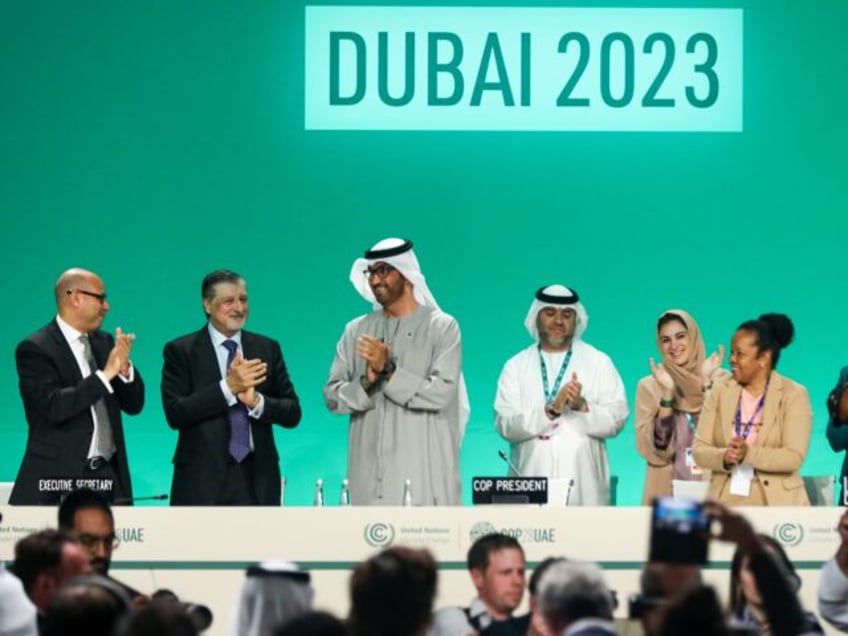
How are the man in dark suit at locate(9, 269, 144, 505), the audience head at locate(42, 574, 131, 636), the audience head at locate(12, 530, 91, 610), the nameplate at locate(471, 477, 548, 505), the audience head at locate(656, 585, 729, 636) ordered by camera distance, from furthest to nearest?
the man in dark suit at locate(9, 269, 144, 505)
the nameplate at locate(471, 477, 548, 505)
the audience head at locate(12, 530, 91, 610)
the audience head at locate(42, 574, 131, 636)
the audience head at locate(656, 585, 729, 636)

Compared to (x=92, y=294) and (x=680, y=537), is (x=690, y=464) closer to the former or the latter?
(x=92, y=294)

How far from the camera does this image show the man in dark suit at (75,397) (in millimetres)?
7352

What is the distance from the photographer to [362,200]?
32.8 feet

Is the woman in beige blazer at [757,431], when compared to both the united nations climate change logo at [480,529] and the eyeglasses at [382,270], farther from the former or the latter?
the eyeglasses at [382,270]

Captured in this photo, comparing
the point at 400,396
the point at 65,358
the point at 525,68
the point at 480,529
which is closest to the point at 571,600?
the point at 480,529

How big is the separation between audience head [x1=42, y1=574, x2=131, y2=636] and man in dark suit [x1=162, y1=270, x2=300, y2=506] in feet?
11.4

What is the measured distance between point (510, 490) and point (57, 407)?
66.1 inches

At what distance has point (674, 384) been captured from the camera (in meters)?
8.27

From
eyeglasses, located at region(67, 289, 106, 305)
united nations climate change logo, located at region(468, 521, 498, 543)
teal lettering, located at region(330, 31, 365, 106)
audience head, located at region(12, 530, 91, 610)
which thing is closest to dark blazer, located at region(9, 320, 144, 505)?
eyeglasses, located at region(67, 289, 106, 305)

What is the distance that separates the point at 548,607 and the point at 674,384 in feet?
13.4

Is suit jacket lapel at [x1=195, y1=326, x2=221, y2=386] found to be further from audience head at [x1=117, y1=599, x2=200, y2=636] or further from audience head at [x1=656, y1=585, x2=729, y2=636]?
audience head at [x1=656, y1=585, x2=729, y2=636]

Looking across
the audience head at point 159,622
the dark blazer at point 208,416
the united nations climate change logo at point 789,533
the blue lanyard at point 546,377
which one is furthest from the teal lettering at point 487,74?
the audience head at point 159,622

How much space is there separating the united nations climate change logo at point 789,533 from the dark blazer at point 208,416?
1.87m

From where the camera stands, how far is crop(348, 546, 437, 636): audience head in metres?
4.16
